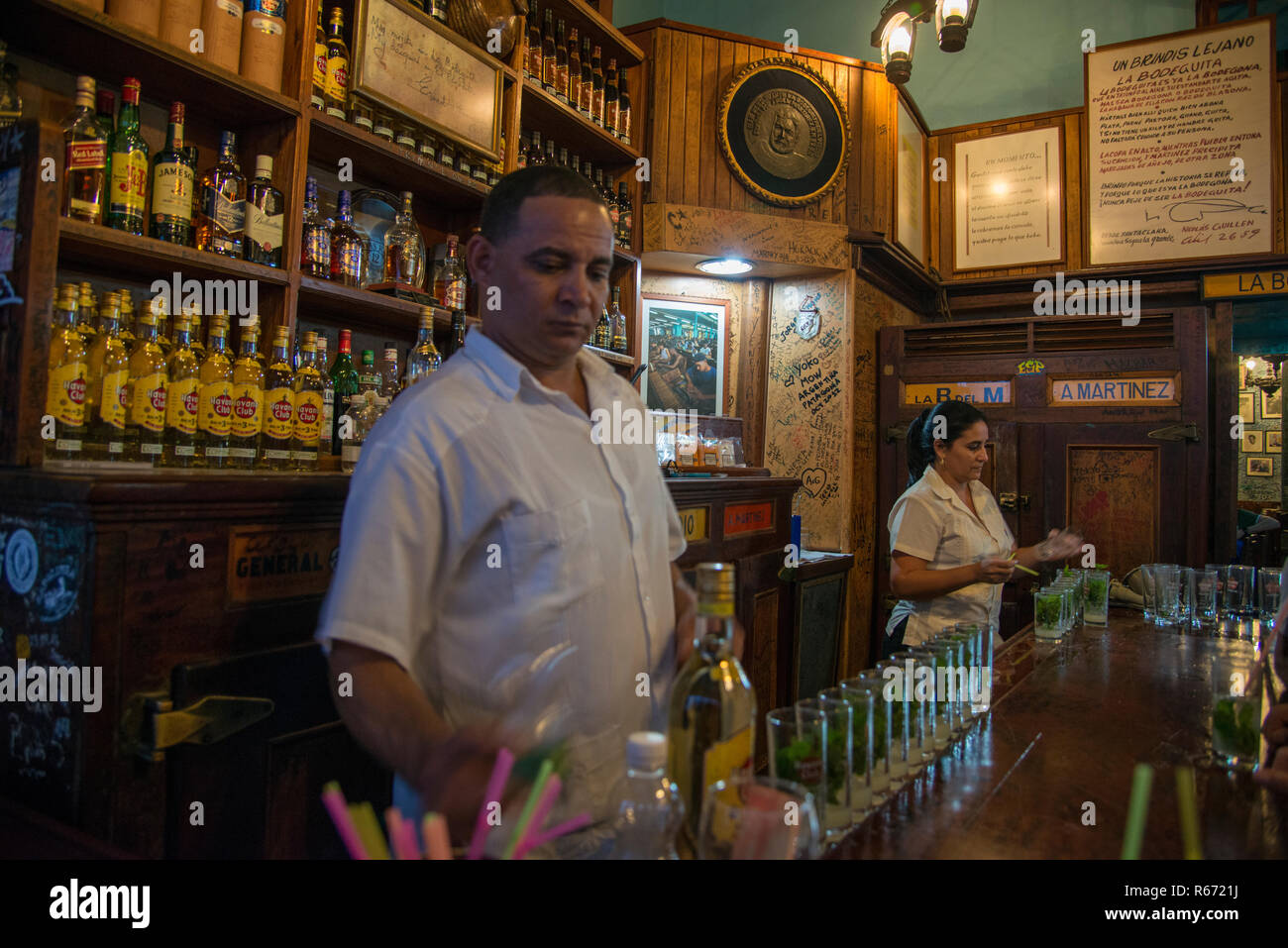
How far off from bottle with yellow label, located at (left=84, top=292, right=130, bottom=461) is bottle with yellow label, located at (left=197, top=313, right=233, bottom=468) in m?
0.17

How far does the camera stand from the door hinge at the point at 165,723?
122 cm

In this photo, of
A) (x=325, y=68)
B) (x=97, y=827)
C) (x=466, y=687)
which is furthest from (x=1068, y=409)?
(x=97, y=827)

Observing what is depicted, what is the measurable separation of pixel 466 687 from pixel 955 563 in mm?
2064

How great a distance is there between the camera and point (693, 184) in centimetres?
426

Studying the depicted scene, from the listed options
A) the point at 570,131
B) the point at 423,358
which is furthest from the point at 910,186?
the point at 423,358

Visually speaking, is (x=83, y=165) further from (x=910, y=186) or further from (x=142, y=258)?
(x=910, y=186)

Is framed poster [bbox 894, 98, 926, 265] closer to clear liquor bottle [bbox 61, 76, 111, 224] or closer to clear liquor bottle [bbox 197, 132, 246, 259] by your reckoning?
clear liquor bottle [bbox 197, 132, 246, 259]

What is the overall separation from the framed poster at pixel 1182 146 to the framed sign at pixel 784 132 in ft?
6.05

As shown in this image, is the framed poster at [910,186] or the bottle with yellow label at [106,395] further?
the framed poster at [910,186]

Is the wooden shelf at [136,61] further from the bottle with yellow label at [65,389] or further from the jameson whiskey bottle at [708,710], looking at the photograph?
the jameson whiskey bottle at [708,710]

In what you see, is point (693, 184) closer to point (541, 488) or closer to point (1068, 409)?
point (1068, 409)

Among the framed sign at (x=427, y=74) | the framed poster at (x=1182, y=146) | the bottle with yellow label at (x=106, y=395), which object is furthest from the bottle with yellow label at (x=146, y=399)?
the framed poster at (x=1182, y=146)

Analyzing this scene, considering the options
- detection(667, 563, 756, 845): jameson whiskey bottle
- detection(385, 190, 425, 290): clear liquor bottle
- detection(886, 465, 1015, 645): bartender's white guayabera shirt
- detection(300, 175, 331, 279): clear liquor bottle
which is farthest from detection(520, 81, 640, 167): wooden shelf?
detection(667, 563, 756, 845): jameson whiskey bottle

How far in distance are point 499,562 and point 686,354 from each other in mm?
3631
